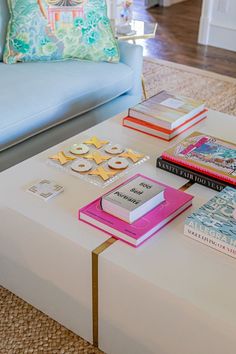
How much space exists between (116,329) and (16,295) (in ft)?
1.52

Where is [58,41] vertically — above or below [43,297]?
above

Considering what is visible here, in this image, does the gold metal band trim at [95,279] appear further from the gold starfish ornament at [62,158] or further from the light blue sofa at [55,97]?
the light blue sofa at [55,97]

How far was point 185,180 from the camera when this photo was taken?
1.65 m

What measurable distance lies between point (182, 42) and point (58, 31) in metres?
2.21

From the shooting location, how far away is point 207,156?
1.70 metres

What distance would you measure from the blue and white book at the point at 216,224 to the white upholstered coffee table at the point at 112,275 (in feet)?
0.08

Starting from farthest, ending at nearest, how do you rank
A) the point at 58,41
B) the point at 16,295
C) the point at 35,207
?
the point at 58,41, the point at 16,295, the point at 35,207

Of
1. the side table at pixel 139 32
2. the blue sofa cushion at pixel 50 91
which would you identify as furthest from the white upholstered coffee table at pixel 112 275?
the side table at pixel 139 32

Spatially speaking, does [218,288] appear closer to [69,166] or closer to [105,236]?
[105,236]

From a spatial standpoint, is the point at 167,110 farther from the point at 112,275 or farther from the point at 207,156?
the point at 112,275

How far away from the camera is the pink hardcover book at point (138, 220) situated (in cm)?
136

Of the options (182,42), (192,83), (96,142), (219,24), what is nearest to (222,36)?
(219,24)

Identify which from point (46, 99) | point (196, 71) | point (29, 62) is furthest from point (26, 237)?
point (196, 71)

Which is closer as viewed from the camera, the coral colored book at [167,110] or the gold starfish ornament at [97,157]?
the gold starfish ornament at [97,157]
